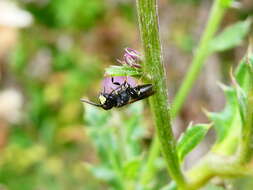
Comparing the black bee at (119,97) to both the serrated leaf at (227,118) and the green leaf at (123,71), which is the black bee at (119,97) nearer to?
the green leaf at (123,71)

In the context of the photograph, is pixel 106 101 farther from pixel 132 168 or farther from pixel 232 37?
pixel 232 37

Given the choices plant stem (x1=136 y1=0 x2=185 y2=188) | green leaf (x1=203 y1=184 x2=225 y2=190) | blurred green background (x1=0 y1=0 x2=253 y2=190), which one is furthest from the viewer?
blurred green background (x1=0 y1=0 x2=253 y2=190)

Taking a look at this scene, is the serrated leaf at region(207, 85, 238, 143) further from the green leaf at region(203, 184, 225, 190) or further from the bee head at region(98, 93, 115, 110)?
the bee head at region(98, 93, 115, 110)

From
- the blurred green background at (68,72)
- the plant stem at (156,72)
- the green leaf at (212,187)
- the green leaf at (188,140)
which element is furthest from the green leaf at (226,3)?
the blurred green background at (68,72)

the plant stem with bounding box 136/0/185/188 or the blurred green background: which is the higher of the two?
the blurred green background

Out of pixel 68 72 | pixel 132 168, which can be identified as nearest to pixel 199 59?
pixel 132 168

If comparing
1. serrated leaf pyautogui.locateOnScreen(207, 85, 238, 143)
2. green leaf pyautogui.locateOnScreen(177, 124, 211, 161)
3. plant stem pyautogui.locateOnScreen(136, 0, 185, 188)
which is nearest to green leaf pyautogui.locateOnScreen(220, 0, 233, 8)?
serrated leaf pyautogui.locateOnScreen(207, 85, 238, 143)
